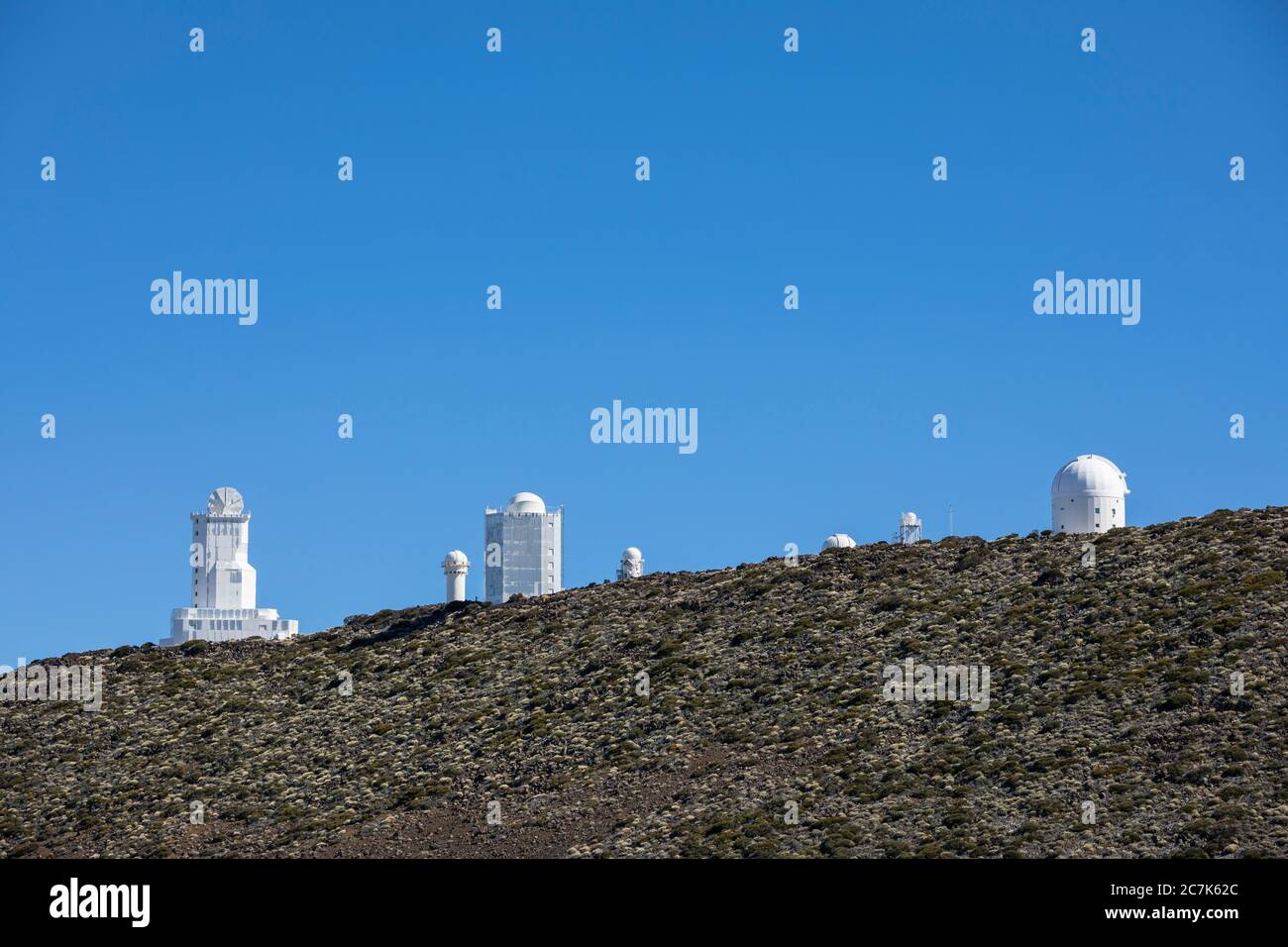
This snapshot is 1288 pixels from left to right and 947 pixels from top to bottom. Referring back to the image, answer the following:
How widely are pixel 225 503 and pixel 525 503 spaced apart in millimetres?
32728

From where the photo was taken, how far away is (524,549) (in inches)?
5315

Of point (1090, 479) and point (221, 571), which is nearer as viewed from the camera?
point (1090, 479)

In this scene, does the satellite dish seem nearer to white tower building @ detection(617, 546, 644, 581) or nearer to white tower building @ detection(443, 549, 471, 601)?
white tower building @ detection(617, 546, 644, 581)

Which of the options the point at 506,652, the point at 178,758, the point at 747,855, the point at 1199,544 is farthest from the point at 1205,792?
the point at 178,758

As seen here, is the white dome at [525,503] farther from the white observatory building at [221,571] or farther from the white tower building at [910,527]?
the white tower building at [910,527]

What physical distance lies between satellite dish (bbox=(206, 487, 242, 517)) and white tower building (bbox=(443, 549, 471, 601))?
7884cm

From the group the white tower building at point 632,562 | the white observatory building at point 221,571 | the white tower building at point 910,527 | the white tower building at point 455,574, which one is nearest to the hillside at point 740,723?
the white tower building at point 455,574

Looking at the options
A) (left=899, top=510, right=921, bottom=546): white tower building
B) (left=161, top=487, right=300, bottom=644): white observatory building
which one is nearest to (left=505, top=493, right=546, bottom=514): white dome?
(left=161, top=487, right=300, bottom=644): white observatory building

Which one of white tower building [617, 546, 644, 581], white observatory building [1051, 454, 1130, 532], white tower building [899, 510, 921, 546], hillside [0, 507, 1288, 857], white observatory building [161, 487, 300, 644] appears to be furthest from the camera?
white observatory building [161, 487, 300, 644]

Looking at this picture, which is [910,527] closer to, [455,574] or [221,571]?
[455,574]

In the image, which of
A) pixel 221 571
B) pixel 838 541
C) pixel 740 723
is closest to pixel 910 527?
pixel 838 541

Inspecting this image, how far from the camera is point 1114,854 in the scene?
42906 mm

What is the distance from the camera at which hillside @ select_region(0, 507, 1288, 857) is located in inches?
1877
